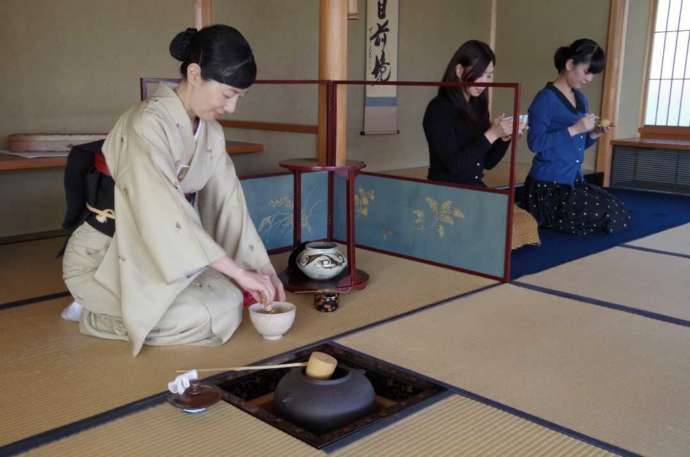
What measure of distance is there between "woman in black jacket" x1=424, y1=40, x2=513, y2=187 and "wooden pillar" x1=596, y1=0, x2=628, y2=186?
3347 millimetres

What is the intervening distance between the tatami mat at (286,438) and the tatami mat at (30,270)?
138 cm

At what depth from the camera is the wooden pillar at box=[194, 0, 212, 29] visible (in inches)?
177

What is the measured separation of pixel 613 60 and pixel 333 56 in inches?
152

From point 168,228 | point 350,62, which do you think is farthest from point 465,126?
point 350,62

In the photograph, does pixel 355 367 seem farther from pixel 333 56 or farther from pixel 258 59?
pixel 258 59

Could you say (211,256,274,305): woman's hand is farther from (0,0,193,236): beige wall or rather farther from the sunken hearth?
(0,0,193,236): beige wall

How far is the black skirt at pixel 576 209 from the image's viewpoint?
4531 mm

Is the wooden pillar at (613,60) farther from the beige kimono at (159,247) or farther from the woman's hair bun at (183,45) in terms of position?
the woman's hair bun at (183,45)

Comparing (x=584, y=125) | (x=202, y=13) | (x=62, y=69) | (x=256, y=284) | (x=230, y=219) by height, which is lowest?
(x=256, y=284)

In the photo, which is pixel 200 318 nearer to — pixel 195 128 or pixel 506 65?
pixel 195 128

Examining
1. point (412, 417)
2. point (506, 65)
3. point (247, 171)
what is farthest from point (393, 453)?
point (506, 65)

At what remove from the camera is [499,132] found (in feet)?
11.2

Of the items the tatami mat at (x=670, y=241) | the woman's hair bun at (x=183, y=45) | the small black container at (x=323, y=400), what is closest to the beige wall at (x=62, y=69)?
the woman's hair bun at (x=183, y=45)

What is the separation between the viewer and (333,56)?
12.1 ft
